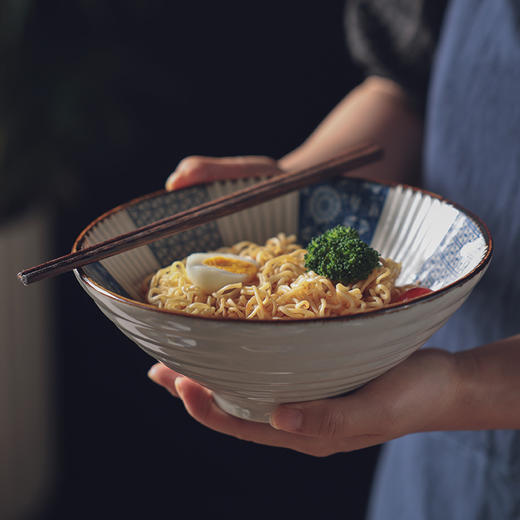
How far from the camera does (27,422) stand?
7.16 feet

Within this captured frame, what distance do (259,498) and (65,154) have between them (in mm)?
1585

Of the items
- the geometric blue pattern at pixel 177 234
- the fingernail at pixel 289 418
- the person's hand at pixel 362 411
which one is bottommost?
the person's hand at pixel 362 411

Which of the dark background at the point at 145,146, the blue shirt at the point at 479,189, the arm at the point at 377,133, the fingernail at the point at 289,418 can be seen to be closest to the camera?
the fingernail at the point at 289,418

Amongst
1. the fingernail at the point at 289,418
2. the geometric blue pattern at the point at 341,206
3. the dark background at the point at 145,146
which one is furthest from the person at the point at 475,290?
the dark background at the point at 145,146

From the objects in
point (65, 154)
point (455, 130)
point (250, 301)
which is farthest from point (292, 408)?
point (65, 154)

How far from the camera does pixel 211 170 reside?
1126mm

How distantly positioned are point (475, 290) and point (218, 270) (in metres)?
0.60

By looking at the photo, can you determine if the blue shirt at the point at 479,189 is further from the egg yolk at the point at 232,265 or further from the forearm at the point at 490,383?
the egg yolk at the point at 232,265

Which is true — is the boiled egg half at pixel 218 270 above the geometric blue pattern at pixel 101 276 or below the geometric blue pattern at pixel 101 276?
below

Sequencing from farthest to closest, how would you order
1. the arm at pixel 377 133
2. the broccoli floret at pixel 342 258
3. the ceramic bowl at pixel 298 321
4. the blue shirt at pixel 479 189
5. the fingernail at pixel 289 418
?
the arm at pixel 377 133
the blue shirt at pixel 479 189
the broccoli floret at pixel 342 258
the fingernail at pixel 289 418
the ceramic bowl at pixel 298 321

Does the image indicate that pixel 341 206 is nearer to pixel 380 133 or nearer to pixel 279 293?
pixel 279 293

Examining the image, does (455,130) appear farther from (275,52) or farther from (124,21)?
(124,21)

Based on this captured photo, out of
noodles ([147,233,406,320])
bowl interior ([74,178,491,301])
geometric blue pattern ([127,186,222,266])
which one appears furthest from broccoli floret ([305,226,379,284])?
geometric blue pattern ([127,186,222,266])

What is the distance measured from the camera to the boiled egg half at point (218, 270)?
0.91 metres
